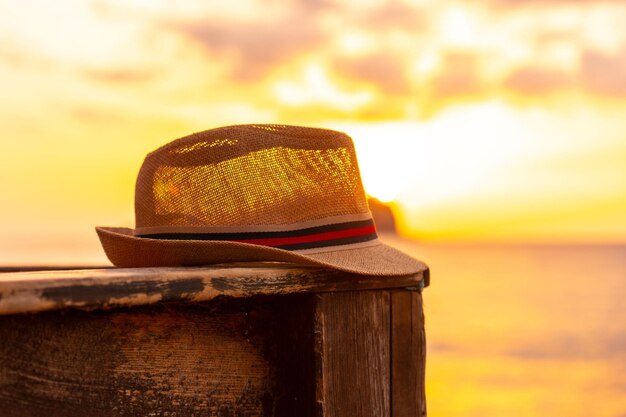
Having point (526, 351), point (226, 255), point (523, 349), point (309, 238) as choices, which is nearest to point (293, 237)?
point (309, 238)

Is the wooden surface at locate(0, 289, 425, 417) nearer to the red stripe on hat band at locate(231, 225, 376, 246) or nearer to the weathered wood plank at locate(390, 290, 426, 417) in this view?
the weathered wood plank at locate(390, 290, 426, 417)

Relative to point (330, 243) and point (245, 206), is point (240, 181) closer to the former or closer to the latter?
point (245, 206)

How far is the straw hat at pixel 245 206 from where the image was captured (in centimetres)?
154

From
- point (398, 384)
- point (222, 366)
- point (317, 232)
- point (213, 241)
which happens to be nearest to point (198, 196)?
point (213, 241)

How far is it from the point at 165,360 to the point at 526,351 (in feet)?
81.0

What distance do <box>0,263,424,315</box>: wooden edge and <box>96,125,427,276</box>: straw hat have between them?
44mm

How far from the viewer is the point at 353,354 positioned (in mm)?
1531

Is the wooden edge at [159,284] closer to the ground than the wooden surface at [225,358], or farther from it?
farther from it

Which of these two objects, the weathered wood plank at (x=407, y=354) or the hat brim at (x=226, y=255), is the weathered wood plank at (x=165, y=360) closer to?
the hat brim at (x=226, y=255)

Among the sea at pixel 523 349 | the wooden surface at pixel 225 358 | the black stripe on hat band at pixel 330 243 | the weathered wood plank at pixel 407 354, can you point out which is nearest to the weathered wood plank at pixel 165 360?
the wooden surface at pixel 225 358

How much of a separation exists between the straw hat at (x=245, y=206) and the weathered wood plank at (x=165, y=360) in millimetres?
140

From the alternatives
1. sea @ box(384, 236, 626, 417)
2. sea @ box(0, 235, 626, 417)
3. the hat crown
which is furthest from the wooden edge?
sea @ box(384, 236, 626, 417)

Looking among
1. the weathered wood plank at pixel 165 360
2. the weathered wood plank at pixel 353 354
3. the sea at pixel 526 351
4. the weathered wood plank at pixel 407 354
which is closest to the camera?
the weathered wood plank at pixel 165 360

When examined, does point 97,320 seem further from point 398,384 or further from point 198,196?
point 398,384
